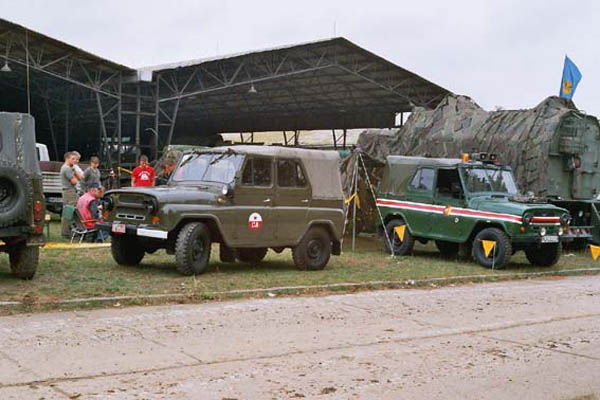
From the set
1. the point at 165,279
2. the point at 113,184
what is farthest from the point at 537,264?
the point at 113,184

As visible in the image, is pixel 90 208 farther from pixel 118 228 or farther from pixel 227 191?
pixel 227 191

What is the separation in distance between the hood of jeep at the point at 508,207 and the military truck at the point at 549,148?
3010 mm

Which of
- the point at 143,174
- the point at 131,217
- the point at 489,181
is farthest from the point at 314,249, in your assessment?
the point at 143,174

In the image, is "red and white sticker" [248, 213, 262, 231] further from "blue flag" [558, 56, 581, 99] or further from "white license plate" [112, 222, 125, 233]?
"blue flag" [558, 56, 581, 99]

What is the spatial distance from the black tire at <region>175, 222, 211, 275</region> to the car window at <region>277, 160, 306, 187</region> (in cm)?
170

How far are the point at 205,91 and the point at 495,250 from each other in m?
20.4

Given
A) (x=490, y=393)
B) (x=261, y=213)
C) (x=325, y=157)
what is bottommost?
(x=490, y=393)

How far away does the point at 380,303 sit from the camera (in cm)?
987

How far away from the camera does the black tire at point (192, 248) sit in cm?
1072

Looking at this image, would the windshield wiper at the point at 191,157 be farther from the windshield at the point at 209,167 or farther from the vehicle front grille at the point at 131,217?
the vehicle front grille at the point at 131,217

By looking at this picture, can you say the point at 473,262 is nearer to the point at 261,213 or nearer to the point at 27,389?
the point at 261,213

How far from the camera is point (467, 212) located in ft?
48.8

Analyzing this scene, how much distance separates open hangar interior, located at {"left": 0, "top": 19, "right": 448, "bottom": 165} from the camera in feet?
97.8

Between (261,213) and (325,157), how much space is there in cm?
191
